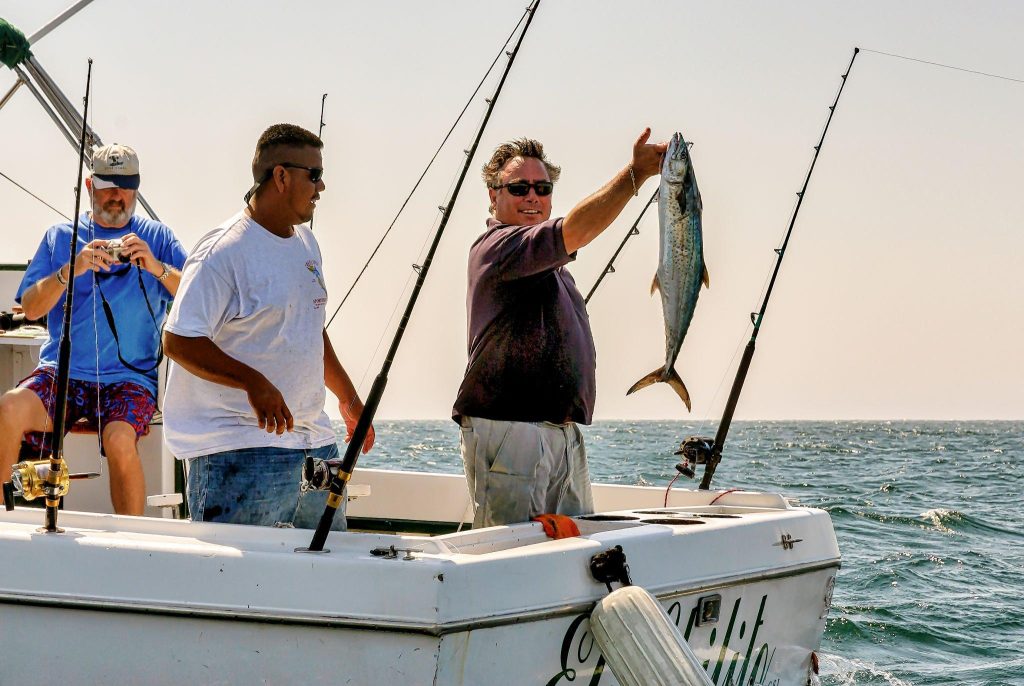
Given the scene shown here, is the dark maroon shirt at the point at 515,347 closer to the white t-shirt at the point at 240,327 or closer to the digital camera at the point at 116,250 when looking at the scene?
the white t-shirt at the point at 240,327

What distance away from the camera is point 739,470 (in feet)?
64.9

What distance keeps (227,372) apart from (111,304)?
1418mm

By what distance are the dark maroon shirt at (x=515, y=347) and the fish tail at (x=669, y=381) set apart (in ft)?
0.84

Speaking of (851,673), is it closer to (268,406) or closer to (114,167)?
(268,406)

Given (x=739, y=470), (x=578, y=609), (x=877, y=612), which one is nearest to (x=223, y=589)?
(x=578, y=609)

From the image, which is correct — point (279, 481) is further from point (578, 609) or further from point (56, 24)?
point (56, 24)

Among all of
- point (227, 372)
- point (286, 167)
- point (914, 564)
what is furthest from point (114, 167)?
point (914, 564)

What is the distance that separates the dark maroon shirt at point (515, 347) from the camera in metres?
3.68

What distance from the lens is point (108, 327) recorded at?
14.0 ft

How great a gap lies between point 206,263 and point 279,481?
26.5 inches

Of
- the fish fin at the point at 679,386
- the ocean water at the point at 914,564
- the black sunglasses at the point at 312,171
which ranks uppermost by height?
the black sunglasses at the point at 312,171

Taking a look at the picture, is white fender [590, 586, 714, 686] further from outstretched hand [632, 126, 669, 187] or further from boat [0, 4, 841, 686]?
outstretched hand [632, 126, 669, 187]

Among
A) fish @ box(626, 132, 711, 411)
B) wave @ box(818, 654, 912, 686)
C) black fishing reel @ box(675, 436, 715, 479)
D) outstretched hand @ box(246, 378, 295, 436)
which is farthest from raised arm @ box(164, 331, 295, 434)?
wave @ box(818, 654, 912, 686)

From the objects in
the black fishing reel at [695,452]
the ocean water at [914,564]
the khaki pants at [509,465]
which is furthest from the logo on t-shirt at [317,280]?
the ocean water at [914,564]
